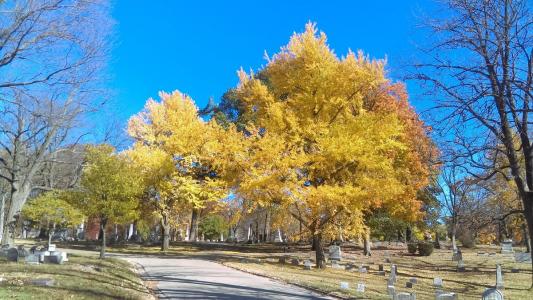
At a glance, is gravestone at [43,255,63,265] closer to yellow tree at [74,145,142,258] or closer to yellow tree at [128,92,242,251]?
yellow tree at [74,145,142,258]

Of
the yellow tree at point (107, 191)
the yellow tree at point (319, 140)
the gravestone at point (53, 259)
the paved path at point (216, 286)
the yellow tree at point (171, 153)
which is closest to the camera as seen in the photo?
the paved path at point (216, 286)

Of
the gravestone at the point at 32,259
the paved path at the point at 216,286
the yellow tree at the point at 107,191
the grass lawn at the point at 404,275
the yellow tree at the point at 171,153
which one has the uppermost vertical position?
the yellow tree at the point at 171,153

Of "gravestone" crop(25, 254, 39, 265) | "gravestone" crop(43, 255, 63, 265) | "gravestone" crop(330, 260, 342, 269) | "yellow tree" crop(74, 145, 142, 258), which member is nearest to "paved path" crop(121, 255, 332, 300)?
"gravestone" crop(43, 255, 63, 265)

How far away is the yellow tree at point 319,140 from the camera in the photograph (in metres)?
17.8

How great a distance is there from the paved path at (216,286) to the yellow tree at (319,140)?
3.97 m

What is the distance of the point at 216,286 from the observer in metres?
12.2

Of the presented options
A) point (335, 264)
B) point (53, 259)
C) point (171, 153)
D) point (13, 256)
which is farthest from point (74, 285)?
point (171, 153)

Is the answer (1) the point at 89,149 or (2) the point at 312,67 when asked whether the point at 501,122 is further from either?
(1) the point at 89,149

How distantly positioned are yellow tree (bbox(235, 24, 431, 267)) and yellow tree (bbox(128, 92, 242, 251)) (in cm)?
606

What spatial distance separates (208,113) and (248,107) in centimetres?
2142

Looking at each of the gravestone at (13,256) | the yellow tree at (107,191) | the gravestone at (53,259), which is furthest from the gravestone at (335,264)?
the gravestone at (13,256)

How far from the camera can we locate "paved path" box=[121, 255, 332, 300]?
10880 mm

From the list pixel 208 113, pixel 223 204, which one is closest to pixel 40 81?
pixel 223 204

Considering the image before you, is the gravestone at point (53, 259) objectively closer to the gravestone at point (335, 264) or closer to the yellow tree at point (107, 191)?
the yellow tree at point (107, 191)
